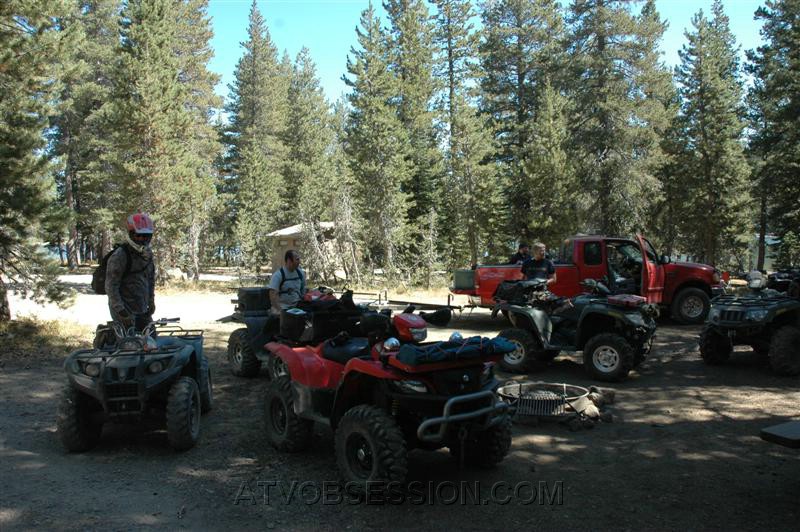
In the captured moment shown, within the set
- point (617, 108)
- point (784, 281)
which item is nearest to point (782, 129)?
point (617, 108)

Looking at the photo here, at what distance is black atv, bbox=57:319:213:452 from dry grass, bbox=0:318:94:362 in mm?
5744

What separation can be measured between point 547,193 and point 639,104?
6.15m

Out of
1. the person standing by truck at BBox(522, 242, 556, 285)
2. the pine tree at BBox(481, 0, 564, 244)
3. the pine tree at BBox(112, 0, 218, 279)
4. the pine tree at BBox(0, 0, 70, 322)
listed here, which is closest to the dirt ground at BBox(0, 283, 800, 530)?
the person standing by truck at BBox(522, 242, 556, 285)

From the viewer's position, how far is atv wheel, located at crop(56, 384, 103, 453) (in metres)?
5.14

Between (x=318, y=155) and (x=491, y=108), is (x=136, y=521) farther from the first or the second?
(x=318, y=155)

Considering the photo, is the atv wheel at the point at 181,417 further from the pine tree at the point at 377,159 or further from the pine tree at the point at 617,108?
the pine tree at the point at 617,108

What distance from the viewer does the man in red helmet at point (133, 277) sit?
5902 mm

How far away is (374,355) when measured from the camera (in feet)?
14.8

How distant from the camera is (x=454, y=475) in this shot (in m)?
4.81

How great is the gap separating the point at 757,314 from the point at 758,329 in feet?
0.73

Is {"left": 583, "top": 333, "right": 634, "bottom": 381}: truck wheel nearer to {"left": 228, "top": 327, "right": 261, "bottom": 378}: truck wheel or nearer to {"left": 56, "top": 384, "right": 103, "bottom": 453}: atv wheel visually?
{"left": 228, "top": 327, "right": 261, "bottom": 378}: truck wheel

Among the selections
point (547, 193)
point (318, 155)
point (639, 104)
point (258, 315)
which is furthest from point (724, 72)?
point (258, 315)

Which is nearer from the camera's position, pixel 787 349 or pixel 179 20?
pixel 787 349

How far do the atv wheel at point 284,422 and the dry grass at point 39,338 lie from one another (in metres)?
6.62
